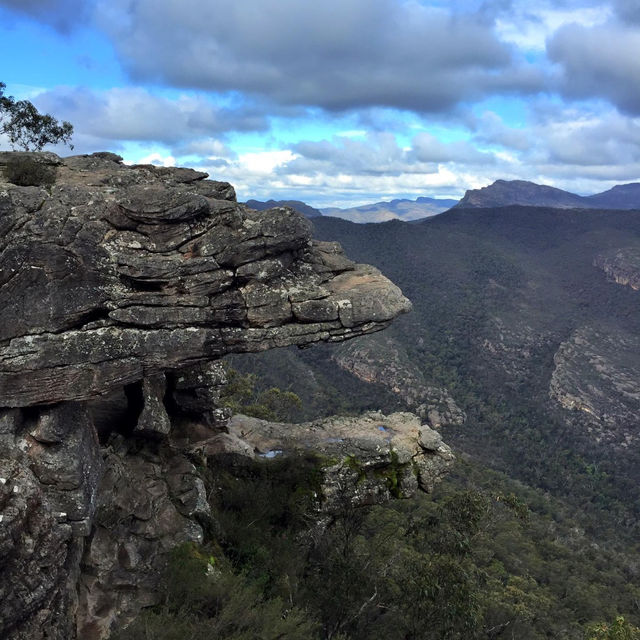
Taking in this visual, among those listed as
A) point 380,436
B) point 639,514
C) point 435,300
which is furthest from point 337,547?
point 435,300

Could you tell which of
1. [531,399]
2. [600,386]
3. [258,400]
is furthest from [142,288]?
[600,386]

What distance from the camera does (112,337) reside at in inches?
650

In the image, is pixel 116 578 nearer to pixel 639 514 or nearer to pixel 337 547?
pixel 337 547

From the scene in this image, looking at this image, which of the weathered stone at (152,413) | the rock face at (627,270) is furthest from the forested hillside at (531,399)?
the weathered stone at (152,413)

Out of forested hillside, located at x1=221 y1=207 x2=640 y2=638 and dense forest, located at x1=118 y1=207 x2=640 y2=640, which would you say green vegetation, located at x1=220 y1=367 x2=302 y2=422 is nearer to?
dense forest, located at x1=118 y1=207 x2=640 y2=640

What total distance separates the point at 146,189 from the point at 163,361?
20.0 ft

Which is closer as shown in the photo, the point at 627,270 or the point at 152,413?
the point at 152,413

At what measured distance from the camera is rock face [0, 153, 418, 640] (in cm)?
1528

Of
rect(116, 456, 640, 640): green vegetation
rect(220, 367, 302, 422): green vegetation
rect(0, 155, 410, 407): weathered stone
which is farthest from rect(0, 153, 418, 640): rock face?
rect(220, 367, 302, 422): green vegetation

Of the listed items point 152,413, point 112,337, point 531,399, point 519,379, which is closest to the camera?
point 112,337

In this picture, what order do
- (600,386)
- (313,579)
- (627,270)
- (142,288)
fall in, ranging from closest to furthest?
(142,288), (313,579), (600,386), (627,270)

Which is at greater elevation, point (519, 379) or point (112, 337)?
point (112, 337)

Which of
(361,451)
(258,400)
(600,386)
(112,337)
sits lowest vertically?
(600,386)

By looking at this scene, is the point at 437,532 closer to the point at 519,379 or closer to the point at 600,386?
the point at 600,386
